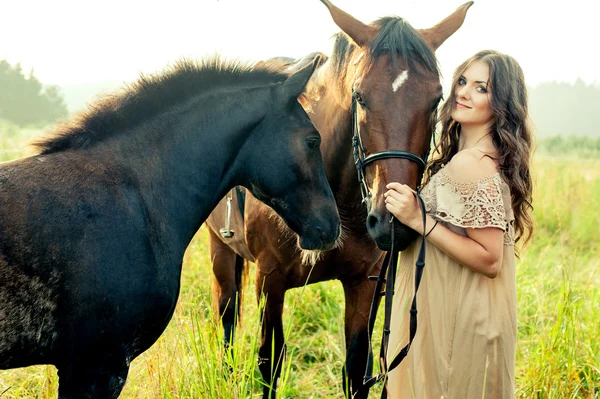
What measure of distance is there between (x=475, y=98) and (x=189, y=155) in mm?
1346

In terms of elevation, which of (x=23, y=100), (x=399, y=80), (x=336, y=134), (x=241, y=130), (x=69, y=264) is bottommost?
(x=69, y=264)

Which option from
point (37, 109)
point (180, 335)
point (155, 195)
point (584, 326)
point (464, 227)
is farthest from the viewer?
point (37, 109)

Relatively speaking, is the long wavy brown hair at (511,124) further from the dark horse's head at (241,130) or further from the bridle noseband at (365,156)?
the dark horse's head at (241,130)

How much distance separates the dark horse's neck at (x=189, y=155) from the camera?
2.42 metres

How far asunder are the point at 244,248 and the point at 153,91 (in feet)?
6.18

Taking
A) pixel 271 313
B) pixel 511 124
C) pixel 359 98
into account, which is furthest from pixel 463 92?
pixel 271 313

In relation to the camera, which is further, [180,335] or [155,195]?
[180,335]

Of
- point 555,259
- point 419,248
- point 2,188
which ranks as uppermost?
point 2,188

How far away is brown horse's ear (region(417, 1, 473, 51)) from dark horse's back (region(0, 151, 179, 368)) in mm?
1787

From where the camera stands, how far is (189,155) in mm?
2553

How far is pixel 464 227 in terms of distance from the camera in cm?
223

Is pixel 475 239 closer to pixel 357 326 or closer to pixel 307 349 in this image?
pixel 357 326

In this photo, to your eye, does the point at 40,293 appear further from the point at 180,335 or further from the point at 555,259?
the point at 555,259

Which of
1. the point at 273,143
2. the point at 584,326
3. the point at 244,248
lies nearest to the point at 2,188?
the point at 273,143
